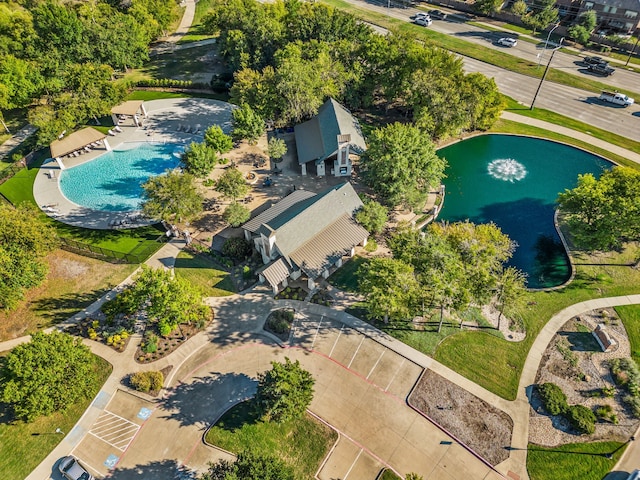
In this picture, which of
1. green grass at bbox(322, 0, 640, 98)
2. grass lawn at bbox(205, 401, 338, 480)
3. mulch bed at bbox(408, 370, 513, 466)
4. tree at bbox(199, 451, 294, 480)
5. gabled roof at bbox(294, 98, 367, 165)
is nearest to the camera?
tree at bbox(199, 451, 294, 480)

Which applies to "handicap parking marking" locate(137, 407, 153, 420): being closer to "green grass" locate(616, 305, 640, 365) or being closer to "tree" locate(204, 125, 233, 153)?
"tree" locate(204, 125, 233, 153)

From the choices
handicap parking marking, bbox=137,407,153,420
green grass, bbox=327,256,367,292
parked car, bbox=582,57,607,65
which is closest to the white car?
parked car, bbox=582,57,607,65

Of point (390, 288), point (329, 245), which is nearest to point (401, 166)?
point (329, 245)

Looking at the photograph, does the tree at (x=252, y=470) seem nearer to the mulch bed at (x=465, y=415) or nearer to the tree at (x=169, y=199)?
the mulch bed at (x=465, y=415)

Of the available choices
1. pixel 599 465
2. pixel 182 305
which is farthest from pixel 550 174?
pixel 182 305

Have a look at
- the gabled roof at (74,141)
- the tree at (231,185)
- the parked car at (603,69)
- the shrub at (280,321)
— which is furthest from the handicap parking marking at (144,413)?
the parked car at (603,69)
